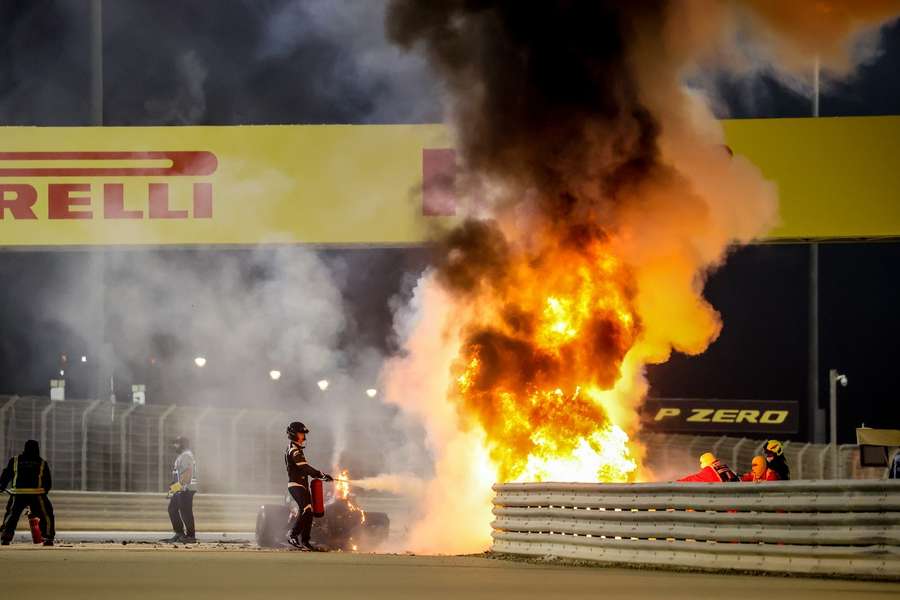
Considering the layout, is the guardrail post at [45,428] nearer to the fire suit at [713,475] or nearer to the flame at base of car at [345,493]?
the flame at base of car at [345,493]

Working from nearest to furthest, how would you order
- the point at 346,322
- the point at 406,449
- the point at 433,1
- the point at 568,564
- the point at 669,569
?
the point at 669,569 → the point at 568,564 → the point at 433,1 → the point at 406,449 → the point at 346,322

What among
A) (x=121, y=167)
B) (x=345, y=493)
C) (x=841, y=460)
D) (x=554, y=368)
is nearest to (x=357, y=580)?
(x=554, y=368)

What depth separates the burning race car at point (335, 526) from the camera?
→ 70.3 feet

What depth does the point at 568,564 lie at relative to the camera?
656 inches

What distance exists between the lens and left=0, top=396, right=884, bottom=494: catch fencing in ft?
101

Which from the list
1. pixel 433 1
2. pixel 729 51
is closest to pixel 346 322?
pixel 433 1

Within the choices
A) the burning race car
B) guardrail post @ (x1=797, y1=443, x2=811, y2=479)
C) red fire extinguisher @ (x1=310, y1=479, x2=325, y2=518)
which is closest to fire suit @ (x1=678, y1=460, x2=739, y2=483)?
red fire extinguisher @ (x1=310, y1=479, x2=325, y2=518)

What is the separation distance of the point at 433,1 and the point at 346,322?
1677 cm

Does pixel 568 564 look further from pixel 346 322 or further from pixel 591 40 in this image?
pixel 346 322

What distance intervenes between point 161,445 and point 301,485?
13062 mm

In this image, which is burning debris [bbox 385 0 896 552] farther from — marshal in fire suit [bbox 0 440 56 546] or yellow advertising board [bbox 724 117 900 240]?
marshal in fire suit [bbox 0 440 56 546]

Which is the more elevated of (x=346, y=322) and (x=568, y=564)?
(x=346, y=322)

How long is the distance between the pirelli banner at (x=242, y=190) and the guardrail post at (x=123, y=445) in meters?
4.25

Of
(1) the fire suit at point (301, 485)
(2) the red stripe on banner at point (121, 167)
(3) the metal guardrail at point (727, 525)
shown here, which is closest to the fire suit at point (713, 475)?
(3) the metal guardrail at point (727, 525)
